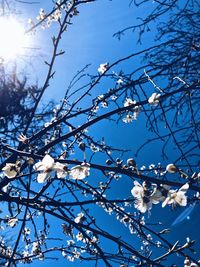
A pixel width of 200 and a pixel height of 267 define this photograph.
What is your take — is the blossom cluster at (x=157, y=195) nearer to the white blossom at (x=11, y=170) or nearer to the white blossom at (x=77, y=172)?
the white blossom at (x=77, y=172)

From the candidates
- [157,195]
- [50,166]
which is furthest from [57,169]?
[157,195]

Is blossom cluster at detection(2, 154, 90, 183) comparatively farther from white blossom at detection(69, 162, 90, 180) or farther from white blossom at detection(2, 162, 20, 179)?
white blossom at detection(2, 162, 20, 179)

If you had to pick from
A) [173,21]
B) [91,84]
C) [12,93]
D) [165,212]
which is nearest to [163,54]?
[173,21]

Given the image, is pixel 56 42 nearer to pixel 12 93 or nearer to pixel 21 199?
pixel 21 199

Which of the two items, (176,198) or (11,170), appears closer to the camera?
(176,198)

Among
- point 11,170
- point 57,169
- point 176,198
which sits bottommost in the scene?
point 176,198

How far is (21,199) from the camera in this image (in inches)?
109

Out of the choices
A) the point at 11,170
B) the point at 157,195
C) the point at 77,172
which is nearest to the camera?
the point at 157,195

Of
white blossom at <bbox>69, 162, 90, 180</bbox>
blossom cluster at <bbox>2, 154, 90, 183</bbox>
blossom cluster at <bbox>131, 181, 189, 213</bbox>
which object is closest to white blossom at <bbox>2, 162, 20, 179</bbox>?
blossom cluster at <bbox>2, 154, 90, 183</bbox>

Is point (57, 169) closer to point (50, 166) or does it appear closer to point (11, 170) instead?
point (50, 166)

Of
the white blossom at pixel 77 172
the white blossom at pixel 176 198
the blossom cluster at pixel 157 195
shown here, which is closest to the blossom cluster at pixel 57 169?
the white blossom at pixel 77 172

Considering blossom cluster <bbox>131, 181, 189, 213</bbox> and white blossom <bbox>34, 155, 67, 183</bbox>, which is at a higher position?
white blossom <bbox>34, 155, 67, 183</bbox>

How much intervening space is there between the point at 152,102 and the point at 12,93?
16.2 ft

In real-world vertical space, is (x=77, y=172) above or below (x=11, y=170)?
below
